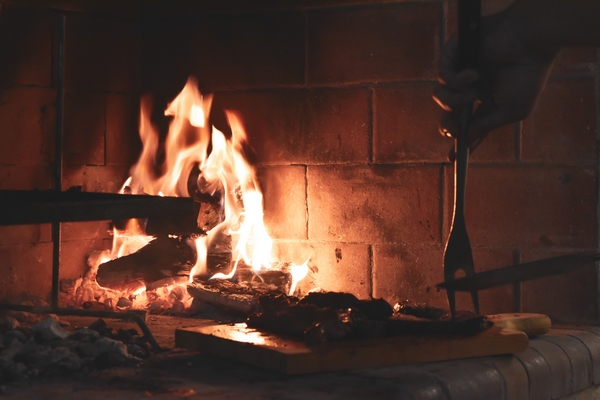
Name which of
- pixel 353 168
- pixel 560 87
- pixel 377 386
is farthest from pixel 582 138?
pixel 377 386

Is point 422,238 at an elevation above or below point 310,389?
above

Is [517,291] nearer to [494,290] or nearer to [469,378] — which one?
[494,290]

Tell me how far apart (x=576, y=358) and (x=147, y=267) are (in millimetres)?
2186

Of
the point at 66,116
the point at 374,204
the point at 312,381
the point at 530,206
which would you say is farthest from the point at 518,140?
the point at 66,116

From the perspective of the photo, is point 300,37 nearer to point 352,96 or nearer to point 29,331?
point 352,96

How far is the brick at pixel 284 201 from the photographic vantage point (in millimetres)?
4703

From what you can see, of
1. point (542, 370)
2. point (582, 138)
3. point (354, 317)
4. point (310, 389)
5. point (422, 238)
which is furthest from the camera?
point (422, 238)

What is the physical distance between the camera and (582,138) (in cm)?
411

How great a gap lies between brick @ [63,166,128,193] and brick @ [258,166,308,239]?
876 millimetres

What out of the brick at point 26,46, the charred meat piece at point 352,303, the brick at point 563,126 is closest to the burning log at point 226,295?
the charred meat piece at point 352,303

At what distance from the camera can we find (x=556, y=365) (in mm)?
3352

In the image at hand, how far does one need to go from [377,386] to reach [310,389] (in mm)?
203

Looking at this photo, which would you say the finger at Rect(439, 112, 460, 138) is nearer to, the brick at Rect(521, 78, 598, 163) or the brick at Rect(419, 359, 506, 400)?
the brick at Rect(419, 359, 506, 400)

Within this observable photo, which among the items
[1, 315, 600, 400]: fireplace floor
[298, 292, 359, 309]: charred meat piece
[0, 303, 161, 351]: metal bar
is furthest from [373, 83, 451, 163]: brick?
[0, 303, 161, 351]: metal bar
